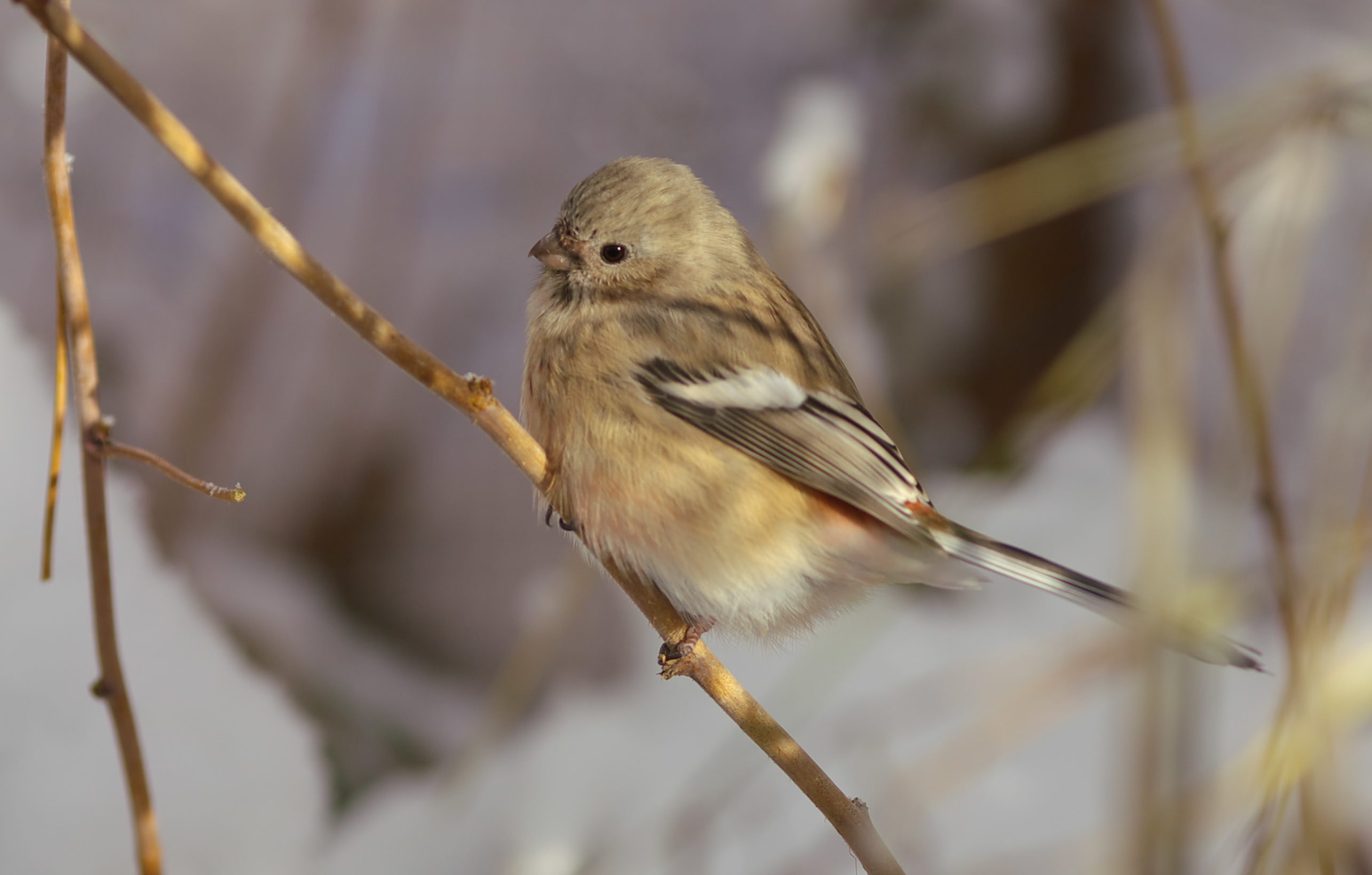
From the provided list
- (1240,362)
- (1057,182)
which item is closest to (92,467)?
(1240,362)

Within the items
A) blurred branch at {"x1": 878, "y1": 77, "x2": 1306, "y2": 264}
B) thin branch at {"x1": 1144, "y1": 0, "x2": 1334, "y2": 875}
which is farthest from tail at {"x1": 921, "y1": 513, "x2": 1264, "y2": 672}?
blurred branch at {"x1": 878, "y1": 77, "x2": 1306, "y2": 264}

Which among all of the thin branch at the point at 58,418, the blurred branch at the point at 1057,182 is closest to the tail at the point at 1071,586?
the thin branch at the point at 58,418

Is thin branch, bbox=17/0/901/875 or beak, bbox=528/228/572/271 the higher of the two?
beak, bbox=528/228/572/271

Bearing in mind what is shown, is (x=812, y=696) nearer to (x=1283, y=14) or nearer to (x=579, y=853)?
(x=579, y=853)

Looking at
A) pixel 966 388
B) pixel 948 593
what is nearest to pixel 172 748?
pixel 948 593

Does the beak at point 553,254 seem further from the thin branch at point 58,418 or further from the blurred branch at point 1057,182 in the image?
the blurred branch at point 1057,182

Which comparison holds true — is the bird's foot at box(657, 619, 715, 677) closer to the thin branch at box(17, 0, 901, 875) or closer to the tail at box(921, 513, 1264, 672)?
the thin branch at box(17, 0, 901, 875)

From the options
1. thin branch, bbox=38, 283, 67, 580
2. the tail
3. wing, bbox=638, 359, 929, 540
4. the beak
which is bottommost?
the tail
